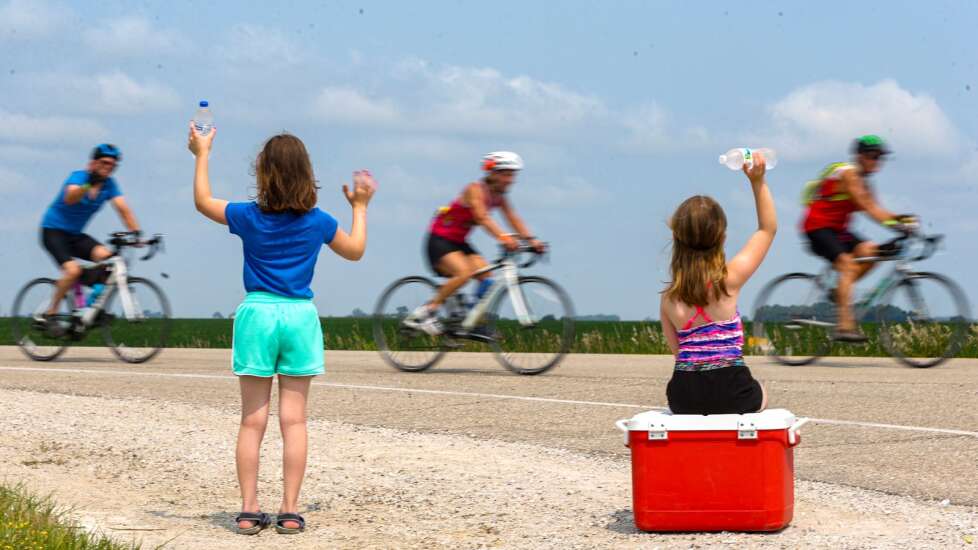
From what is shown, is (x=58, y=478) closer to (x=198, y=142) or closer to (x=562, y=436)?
(x=198, y=142)

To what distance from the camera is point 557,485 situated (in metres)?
6.88

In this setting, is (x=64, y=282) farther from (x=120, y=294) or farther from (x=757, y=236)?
(x=757, y=236)

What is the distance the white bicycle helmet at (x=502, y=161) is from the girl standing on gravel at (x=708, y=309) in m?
5.98

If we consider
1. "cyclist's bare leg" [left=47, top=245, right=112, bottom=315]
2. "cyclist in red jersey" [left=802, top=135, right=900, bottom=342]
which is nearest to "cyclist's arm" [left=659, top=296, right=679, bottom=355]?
"cyclist in red jersey" [left=802, top=135, right=900, bottom=342]

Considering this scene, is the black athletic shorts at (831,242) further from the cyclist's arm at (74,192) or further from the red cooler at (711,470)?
the red cooler at (711,470)

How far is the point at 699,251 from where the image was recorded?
221 inches

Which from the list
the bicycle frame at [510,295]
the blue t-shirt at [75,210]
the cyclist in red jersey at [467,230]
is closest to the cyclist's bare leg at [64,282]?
the blue t-shirt at [75,210]

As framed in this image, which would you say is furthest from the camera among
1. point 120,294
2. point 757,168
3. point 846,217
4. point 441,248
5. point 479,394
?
point 120,294

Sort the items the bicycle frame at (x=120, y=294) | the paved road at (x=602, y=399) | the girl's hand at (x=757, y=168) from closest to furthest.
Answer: the girl's hand at (x=757, y=168), the paved road at (x=602, y=399), the bicycle frame at (x=120, y=294)

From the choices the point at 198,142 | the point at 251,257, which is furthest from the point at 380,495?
the point at 198,142

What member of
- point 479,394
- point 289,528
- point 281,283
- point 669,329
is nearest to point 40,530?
point 289,528

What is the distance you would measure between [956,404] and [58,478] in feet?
22.2

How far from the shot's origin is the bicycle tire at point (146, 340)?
14.8 meters

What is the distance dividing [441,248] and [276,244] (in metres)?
6.55
